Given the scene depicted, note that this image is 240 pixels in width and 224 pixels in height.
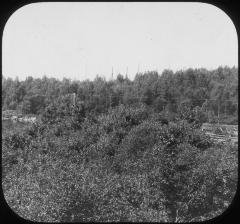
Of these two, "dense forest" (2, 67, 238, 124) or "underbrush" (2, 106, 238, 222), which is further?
"dense forest" (2, 67, 238, 124)

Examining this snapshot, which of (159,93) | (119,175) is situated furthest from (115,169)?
(159,93)

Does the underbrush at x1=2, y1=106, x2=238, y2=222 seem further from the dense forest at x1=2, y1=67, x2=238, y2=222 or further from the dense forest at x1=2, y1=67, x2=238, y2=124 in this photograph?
the dense forest at x1=2, y1=67, x2=238, y2=124

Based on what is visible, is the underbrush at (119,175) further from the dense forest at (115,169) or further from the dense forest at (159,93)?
the dense forest at (159,93)

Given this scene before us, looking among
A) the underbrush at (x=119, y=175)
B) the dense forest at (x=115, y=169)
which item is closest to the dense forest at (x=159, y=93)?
the dense forest at (x=115, y=169)

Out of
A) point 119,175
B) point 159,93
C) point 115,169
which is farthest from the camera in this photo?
point 159,93

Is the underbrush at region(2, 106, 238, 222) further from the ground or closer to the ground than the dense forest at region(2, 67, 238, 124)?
closer to the ground

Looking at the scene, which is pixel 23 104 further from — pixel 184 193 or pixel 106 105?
pixel 184 193

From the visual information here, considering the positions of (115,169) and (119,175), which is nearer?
(119,175)

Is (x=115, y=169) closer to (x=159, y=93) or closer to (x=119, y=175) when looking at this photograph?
(x=119, y=175)

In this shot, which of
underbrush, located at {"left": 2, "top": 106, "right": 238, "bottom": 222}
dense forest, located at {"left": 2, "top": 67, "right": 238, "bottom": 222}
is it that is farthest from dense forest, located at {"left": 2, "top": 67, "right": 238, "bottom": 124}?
underbrush, located at {"left": 2, "top": 106, "right": 238, "bottom": 222}
